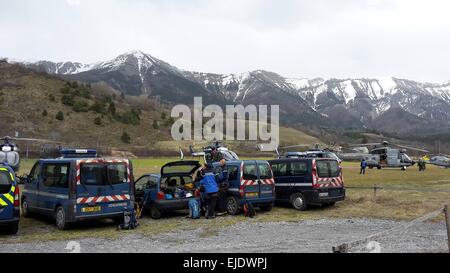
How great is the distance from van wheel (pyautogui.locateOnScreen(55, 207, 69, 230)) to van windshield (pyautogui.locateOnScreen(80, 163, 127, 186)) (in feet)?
3.42

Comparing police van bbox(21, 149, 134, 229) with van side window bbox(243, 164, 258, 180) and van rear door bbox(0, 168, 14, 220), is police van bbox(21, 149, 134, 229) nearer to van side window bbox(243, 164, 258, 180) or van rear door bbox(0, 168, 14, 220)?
van rear door bbox(0, 168, 14, 220)

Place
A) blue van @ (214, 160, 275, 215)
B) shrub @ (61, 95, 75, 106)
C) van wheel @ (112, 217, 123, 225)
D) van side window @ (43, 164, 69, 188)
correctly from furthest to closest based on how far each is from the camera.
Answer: shrub @ (61, 95, 75, 106) → blue van @ (214, 160, 275, 215) → van wheel @ (112, 217, 123, 225) → van side window @ (43, 164, 69, 188)

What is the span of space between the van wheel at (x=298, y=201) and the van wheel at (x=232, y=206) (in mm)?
2469

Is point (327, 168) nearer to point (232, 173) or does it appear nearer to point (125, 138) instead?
point (232, 173)

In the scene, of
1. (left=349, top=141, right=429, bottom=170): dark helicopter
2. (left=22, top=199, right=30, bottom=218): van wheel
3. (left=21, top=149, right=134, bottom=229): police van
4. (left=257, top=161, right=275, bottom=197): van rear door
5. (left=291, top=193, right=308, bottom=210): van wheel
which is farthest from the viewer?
(left=349, top=141, right=429, bottom=170): dark helicopter

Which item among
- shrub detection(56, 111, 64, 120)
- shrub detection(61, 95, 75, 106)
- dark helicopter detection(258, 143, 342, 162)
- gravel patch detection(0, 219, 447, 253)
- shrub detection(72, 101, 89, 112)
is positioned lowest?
gravel patch detection(0, 219, 447, 253)

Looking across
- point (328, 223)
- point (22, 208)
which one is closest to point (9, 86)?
point (22, 208)

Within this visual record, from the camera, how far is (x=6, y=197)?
11.3m

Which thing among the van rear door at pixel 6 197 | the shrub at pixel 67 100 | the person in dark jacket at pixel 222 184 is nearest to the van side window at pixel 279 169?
the person in dark jacket at pixel 222 184

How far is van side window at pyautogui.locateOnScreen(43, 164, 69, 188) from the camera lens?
12617 millimetres

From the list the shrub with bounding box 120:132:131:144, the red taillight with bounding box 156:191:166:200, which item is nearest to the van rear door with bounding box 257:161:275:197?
the red taillight with bounding box 156:191:166:200

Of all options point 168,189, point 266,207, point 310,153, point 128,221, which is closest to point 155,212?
point 168,189
